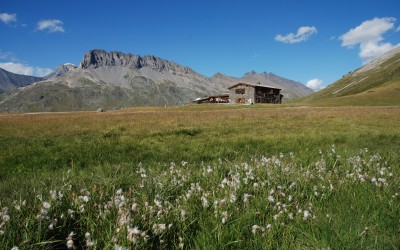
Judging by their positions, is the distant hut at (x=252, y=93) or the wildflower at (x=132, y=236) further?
the distant hut at (x=252, y=93)

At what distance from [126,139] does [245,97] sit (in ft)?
346

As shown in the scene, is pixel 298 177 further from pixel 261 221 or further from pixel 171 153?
pixel 171 153

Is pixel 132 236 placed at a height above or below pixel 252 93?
below

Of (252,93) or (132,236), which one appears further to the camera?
(252,93)

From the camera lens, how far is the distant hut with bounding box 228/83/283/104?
118188 mm

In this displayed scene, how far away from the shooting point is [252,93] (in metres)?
118

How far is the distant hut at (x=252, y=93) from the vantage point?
118188mm

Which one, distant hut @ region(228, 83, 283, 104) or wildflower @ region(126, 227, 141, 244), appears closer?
wildflower @ region(126, 227, 141, 244)

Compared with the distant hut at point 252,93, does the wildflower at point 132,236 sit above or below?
below

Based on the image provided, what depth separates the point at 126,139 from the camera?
60.2 feet

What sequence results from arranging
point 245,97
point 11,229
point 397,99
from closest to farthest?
point 11,229 < point 397,99 < point 245,97

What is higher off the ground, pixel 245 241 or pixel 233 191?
pixel 233 191

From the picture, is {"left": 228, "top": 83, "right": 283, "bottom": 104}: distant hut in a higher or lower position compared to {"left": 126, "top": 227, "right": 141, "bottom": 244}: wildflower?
higher

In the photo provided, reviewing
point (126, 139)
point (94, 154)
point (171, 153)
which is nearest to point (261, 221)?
point (171, 153)
